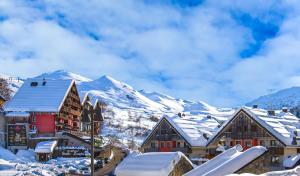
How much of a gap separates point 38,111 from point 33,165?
17.1 m

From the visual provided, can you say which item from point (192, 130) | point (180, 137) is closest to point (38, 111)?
point (180, 137)

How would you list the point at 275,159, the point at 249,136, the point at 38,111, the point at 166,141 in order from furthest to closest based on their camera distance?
1. the point at 38,111
2. the point at 166,141
3. the point at 249,136
4. the point at 275,159

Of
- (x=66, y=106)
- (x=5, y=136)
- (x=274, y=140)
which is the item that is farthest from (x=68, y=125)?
(x=274, y=140)

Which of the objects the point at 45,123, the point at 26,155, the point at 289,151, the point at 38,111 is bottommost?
the point at 26,155

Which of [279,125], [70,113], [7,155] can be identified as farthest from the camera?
[70,113]

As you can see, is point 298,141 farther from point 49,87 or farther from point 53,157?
point 49,87

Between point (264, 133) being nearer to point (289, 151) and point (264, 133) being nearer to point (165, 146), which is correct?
point (289, 151)

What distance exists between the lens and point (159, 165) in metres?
28.2

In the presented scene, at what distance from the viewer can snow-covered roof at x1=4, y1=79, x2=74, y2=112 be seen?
70.6m

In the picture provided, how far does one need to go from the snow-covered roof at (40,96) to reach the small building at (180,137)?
15484 mm

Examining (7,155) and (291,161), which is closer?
(291,161)

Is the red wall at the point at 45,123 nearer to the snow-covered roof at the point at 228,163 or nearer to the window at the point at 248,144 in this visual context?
the window at the point at 248,144

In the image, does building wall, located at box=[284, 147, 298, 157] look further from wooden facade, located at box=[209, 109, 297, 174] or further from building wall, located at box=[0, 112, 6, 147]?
building wall, located at box=[0, 112, 6, 147]

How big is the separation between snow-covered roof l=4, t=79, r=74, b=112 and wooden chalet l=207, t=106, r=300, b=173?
25.8 meters
